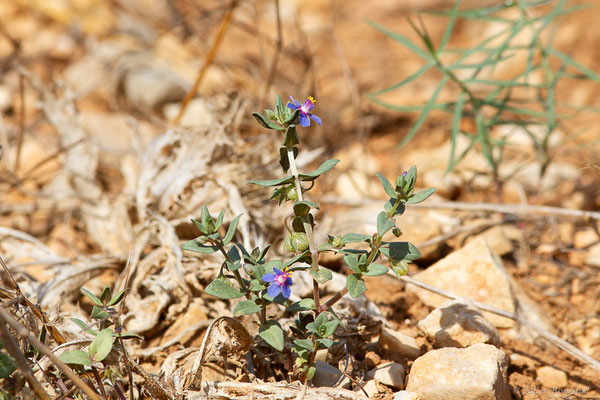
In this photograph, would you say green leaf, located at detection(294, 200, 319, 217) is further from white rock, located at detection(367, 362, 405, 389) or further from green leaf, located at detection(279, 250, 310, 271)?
white rock, located at detection(367, 362, 405, 389)

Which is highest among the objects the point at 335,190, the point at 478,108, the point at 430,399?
the point at 478,108

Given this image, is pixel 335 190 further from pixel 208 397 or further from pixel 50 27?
pixel 50 27

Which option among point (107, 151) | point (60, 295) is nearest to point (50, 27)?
point (107, 151)

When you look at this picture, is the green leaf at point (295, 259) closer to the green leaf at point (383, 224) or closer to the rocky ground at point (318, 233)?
the green leaf at point (383, 224)

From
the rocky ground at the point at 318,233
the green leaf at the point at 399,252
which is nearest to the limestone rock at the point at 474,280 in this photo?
the rocky ground at the point at 318,233

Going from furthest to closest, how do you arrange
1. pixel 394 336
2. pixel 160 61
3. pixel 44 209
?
pixel 160 61, pixel 44 209, pixel 394 336

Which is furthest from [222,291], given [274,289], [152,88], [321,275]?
[152,88]

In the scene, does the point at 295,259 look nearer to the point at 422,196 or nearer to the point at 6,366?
the point at 422,196
